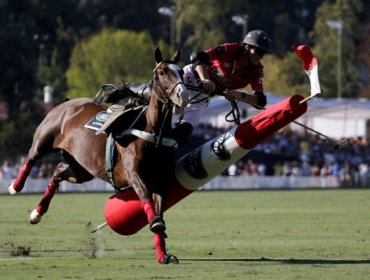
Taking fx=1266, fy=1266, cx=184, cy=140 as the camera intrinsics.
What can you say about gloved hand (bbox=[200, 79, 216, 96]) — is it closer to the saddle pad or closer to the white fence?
the saddle pad

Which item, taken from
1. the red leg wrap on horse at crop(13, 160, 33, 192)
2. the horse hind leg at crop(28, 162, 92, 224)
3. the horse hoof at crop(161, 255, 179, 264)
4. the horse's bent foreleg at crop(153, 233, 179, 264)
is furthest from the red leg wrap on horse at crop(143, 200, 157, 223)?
the red leg wrap on horse at crop(13, 160, 33, 192)

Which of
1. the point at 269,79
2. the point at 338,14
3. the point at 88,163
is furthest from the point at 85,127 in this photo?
the point at 338,14

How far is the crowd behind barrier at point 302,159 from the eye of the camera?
47.6 metres

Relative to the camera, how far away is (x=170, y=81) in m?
14.0

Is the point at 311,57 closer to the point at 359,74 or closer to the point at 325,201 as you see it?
the point at 325,201

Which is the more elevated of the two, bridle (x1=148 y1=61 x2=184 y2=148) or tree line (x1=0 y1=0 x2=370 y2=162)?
bridle (x1=148 y1=61 x2=184 y2=148)

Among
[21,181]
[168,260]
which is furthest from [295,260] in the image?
[21,181]

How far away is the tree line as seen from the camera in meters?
63.6

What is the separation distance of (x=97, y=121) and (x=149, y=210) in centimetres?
212

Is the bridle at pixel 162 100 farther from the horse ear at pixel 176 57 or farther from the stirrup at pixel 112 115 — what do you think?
the stirrup at pixel 112 115

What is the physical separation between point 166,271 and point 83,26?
2856 inches

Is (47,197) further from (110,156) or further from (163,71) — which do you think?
(163,71)

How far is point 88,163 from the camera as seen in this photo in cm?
1588

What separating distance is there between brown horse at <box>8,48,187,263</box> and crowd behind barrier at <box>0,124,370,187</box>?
27.0 metres
